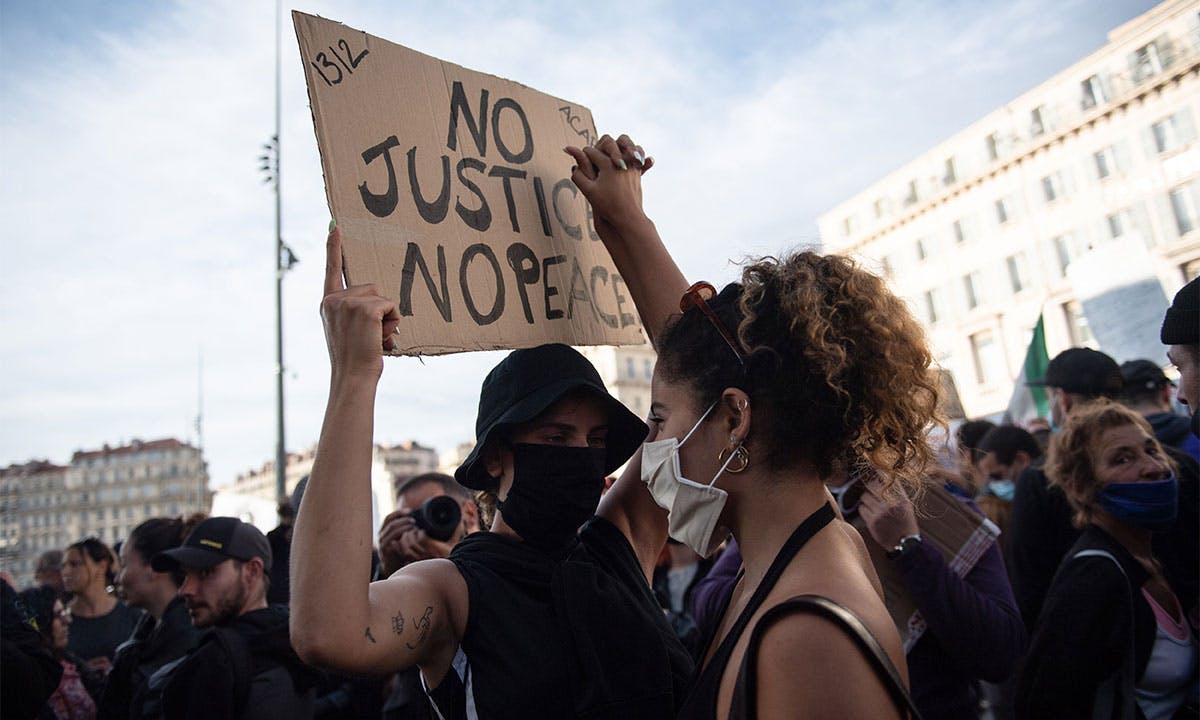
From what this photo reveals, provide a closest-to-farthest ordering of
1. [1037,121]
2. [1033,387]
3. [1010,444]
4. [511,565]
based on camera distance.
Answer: [511,565] < [1010,444] < [1033,387] < [1037,121]

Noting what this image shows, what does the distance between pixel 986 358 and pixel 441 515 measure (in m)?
44.1

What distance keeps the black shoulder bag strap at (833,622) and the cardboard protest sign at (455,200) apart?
3.67ft

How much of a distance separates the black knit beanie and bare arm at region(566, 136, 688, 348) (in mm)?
1779

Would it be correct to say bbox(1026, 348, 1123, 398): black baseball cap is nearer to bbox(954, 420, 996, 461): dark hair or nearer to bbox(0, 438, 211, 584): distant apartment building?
bbox(954, 420, 996, 461): dark hair

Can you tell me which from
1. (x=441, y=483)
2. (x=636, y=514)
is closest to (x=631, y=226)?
(x=636, y=514)

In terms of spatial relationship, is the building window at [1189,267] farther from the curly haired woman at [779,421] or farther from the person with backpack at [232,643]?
the curly haired woman at [779,421]

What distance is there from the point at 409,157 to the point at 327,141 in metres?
0.27

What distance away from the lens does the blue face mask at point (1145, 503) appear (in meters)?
3.42

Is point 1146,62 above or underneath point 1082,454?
above

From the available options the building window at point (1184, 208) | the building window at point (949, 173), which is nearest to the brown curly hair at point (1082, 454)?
the building window at point (1184, 208)

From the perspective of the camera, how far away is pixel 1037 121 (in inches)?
1604

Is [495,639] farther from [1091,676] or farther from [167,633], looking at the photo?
[167,633]

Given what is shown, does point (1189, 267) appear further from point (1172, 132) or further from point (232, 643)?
point (232, 643)

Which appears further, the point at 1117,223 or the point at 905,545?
the point at 1117,223
